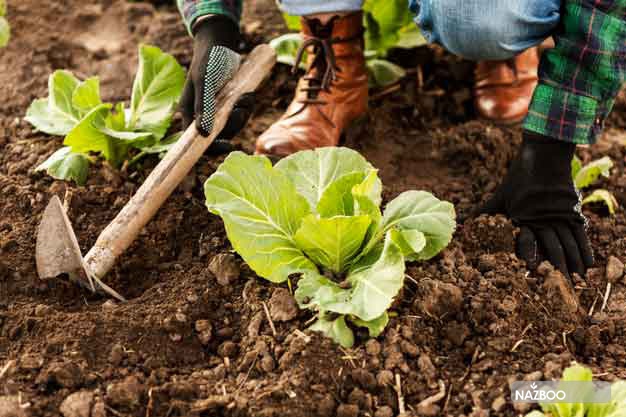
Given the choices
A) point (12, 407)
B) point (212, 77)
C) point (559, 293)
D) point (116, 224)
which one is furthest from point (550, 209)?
point (12, 407)

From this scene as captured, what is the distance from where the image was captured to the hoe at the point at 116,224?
1.88m

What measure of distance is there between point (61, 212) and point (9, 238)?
28 cm

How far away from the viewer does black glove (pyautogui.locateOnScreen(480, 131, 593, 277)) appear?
2021 mm

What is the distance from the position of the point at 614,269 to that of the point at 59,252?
57.2 inches

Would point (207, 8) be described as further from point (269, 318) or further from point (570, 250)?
point (570, 250)

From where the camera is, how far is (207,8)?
2.31 meters

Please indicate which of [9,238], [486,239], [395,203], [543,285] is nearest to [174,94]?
[9,238]

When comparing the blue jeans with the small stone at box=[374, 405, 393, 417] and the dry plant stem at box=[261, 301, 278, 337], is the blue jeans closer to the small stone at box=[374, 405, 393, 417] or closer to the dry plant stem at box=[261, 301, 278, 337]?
the dry plant stem at box=[261, 301, 278, 337]

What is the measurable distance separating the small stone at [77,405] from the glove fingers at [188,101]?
89 centimetres

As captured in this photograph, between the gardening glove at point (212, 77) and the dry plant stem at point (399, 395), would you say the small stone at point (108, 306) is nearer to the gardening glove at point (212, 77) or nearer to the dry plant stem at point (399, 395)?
the gardening glove at point (212, 77)

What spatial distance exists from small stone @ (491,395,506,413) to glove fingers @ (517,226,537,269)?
0.49m

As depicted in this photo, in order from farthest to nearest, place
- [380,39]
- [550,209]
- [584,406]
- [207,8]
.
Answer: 1. [380,39]
2. [207,8]
3. [550,209]
4. [584,406]

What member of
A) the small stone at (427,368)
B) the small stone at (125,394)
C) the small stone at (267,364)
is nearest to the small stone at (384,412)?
the small stone at (427,368)

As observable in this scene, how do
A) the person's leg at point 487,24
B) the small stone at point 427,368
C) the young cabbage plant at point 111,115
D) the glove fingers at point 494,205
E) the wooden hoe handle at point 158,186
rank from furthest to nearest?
the young cabbage plant at point 111,115 → the glove fingers at point 494,205 → the person's leg at point 487,24 → the wooden hoe handle at point 158,186 → the small stone at point 427,368
